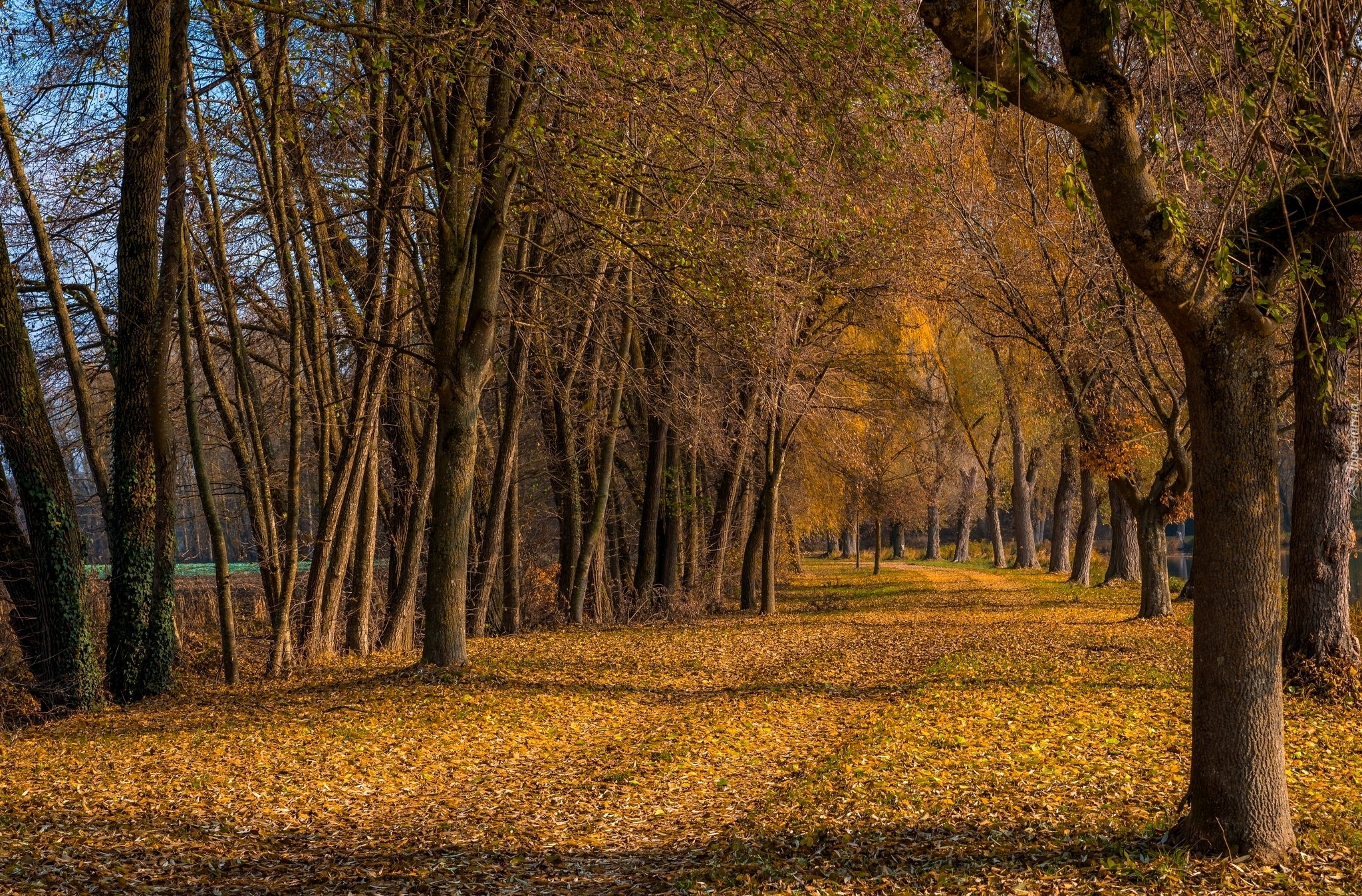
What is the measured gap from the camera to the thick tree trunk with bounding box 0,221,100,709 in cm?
848

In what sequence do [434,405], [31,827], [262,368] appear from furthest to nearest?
[262,368] → [434,405] → [31,827]

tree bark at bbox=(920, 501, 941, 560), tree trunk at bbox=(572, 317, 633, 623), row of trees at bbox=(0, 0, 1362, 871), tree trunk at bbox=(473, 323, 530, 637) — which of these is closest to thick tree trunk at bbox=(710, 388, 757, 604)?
row of trees at bbox=(0, 0, 1362, 871)

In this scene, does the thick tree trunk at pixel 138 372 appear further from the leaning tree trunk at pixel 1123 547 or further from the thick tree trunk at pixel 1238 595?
the leaning tree trunk at pixel 1123 547

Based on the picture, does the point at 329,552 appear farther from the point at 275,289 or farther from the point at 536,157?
the point at 536,157

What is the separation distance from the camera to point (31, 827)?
17.6 ft

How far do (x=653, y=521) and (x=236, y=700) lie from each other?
386 inches

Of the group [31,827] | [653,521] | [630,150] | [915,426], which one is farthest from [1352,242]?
[915,426]

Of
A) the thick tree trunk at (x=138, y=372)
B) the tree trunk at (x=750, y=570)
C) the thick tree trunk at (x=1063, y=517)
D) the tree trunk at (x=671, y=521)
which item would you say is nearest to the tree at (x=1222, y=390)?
the thick tree trunk at (x=138, y=372)

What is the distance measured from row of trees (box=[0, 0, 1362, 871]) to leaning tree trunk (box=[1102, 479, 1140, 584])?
6.16 meters

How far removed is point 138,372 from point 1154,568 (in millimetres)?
13872

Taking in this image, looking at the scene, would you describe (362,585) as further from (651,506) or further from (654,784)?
(654,784)

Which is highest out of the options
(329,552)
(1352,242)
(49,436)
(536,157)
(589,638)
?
(536,157)

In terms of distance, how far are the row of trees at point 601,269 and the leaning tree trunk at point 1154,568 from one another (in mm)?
73

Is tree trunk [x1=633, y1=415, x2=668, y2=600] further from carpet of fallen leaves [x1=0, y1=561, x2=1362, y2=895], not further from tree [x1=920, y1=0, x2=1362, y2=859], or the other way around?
tree [x1=920, y1=0, x2=1362, y2=859]
